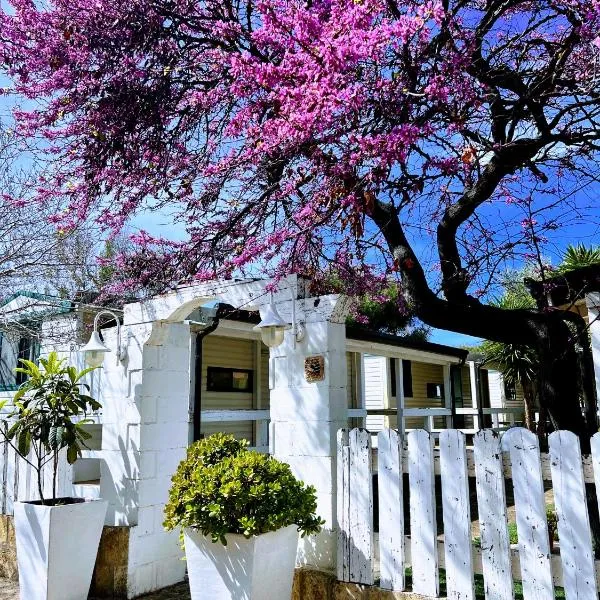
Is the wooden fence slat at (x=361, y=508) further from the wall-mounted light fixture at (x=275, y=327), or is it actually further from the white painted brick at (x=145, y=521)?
the white painted brick at (x=145, y=521)

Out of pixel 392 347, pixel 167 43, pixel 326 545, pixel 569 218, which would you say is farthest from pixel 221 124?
pixel 392 347

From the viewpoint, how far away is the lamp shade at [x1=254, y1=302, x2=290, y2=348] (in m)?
4.75

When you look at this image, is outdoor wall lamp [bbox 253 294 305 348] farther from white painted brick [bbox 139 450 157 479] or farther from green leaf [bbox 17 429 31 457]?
green leaf [bbox 17 429 31 457]

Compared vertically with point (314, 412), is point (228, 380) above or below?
above

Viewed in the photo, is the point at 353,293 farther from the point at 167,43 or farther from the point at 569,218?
the point at 167,43

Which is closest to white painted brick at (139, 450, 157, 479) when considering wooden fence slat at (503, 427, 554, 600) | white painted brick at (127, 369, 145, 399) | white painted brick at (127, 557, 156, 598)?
white painted brick at (127, 369, 145, 399)

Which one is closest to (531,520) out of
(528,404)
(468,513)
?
(468,513)

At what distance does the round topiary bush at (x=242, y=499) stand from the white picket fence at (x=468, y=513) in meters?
0.37

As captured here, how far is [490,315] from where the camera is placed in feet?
16.1

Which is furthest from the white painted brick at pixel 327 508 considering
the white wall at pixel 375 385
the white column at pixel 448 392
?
the white wall at pixel 375 385

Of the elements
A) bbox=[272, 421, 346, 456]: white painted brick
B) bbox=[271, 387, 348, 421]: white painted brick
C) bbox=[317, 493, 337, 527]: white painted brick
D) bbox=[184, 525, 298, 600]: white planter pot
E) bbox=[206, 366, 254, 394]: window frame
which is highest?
bbox=[206, 366, 254, 394]: window frame

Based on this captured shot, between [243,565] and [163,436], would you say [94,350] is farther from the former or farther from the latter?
[243,565]

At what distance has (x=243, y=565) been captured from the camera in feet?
13.4

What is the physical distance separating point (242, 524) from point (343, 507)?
2.79 ft
